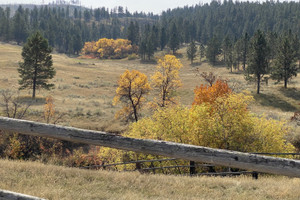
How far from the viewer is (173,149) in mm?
5930

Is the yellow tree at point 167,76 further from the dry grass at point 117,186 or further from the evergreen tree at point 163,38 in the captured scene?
the evergreen tree at point 163,38

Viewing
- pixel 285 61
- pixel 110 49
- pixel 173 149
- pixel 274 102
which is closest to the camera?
pixel 173 149

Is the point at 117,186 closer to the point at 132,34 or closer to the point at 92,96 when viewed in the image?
the point at 92,96

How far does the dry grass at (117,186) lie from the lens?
588 cm

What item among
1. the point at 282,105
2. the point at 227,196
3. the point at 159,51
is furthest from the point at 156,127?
the point at 159,51

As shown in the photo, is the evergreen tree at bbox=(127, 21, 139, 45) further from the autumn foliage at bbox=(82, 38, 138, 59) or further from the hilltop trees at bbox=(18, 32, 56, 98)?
the hilltop trees at bbox=(18, 32, 56, 98)

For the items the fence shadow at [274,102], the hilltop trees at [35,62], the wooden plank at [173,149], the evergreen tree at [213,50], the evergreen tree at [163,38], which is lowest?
the fence shadow at [274,102]

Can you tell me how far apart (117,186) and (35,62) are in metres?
47.9

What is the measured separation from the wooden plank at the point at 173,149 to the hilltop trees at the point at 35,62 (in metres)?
45.8

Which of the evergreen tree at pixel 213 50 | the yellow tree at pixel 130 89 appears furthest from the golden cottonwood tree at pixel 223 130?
the evergreen tree at pixel 213 50

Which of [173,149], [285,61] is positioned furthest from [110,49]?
[173,149]

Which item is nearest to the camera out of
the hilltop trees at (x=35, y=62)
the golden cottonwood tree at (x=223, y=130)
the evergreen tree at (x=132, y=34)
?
the golden cottonwood tree at (x=223, y=130)

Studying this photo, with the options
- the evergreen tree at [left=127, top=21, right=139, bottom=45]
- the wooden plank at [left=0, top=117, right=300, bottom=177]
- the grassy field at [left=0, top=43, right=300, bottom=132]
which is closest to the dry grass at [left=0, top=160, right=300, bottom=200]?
the wooden plank at [left=0, top=117, right=300, bottom=177]

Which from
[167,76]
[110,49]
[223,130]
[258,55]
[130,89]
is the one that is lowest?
[223,130]
